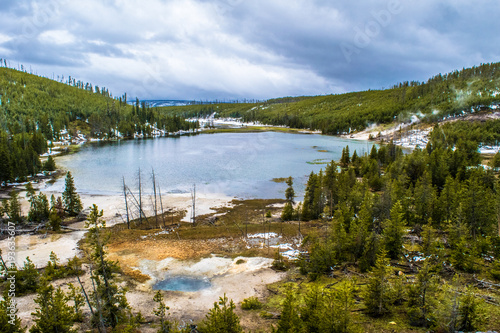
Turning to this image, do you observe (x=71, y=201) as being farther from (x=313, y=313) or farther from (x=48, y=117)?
(x=48, y=117)

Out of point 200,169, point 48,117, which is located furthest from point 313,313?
point 48,117

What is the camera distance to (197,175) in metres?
74.5

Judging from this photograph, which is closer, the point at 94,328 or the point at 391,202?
the point at 94,328

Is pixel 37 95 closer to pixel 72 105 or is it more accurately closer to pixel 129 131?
pixel 72 105

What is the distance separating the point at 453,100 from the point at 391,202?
7024 inches

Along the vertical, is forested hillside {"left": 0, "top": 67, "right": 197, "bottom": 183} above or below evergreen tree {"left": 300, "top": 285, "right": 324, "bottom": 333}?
above

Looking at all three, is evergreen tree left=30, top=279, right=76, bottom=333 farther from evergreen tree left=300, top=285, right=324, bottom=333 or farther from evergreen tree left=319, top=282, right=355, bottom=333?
evergreen tree left=319, top=282, right=355, bottom=333

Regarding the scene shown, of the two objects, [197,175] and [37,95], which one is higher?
[37,95]

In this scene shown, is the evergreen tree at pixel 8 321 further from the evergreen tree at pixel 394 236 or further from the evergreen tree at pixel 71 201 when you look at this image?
the evergreen tree at pixel 71 201

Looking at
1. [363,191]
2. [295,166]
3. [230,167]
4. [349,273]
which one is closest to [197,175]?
[230,167]

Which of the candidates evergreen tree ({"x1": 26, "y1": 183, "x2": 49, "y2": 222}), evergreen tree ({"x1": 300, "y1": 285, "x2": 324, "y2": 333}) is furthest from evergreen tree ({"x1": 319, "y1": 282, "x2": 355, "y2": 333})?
evergreen tree ({"x1": 26, "y1": 183, "x2": 49, "y2": 222})

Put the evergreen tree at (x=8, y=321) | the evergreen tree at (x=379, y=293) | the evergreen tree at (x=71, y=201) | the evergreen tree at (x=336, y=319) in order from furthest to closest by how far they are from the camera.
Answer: the evergreen tree at (x=71, y=201) → the evergreen tree at (x=379, y=293) → the evergreen tree at (x=8, y=321) → the evergreen tree at (x=336, y=319)

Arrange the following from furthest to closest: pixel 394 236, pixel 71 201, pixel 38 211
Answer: pixel 71 201
pixel 38 211
pixel 394 236

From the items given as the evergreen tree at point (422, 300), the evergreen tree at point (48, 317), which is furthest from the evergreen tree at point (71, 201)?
the evergreen tree at point (422, 300)
